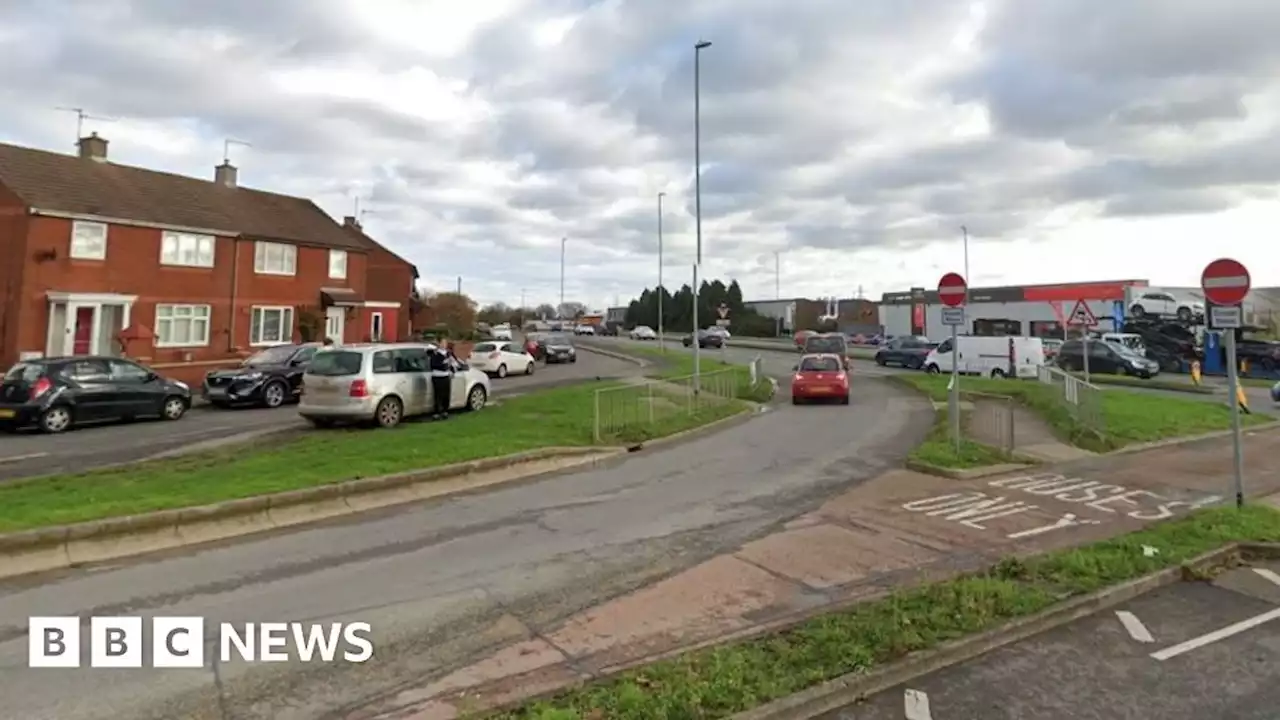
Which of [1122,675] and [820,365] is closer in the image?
[1122,675]

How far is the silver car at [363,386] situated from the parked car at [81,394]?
466 centimetres

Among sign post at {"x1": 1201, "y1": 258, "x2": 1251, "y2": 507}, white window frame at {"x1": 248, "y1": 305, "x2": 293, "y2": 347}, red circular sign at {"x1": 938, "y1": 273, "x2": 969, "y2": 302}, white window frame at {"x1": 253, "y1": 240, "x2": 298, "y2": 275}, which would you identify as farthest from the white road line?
white window frame at {"x1": 253, "y1": 240, "x2": 298, "y2": 275}

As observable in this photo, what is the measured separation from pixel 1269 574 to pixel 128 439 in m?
16.9

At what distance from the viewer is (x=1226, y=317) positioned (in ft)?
29.6

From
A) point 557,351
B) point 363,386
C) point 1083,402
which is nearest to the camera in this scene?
point 363,386

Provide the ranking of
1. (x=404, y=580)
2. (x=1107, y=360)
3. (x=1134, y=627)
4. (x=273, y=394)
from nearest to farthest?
(x=1134, y=627) < (x=404, y=580) < (x=273, y=394) < (x=1107, y=360)

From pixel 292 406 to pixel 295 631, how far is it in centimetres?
1681

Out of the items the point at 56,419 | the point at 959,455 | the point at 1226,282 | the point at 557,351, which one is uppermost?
the point at 1226,282

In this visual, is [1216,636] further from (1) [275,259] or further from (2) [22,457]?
(1) [275,259]

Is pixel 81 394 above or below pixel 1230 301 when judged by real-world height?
below

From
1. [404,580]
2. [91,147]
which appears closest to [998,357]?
[404,580]

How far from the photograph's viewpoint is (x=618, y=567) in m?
6.78

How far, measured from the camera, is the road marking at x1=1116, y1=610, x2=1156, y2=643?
5301 millimetres

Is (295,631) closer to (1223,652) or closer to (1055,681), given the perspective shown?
(1055,681)
